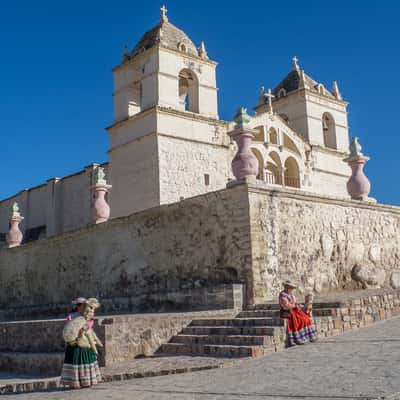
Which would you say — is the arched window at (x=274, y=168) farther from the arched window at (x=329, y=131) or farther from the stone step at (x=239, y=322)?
the stone step at (x=239, y=322)

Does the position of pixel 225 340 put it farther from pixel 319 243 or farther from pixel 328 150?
pixel 328 150

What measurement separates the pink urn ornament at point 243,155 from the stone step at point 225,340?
3134mm

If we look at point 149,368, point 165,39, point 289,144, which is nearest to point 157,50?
point 165,39

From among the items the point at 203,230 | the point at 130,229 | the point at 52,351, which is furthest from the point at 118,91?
the point at 52,351

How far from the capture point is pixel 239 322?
7.96 metres

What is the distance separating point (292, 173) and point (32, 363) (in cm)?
1727

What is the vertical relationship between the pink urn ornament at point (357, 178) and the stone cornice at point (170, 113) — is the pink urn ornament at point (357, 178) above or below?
below

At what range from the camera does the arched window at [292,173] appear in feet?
77.6

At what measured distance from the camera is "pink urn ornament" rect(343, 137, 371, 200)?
12289mm

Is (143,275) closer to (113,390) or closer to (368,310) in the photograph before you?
(368,310)

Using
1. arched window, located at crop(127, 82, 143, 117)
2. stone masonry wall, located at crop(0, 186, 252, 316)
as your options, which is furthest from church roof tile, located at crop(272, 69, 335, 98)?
stone masonry wall, located at crop(0, 186, 252, 316)

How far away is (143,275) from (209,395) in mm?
6883

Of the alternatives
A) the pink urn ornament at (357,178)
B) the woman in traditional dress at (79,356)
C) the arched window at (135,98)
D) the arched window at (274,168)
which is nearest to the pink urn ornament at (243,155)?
the pink urn ornament at (357,178)

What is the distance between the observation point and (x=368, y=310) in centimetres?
812
